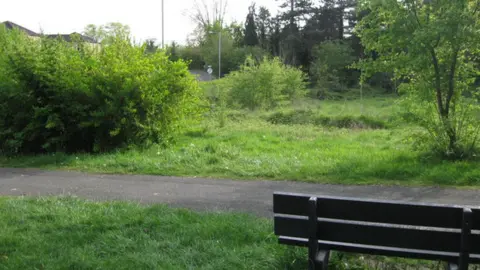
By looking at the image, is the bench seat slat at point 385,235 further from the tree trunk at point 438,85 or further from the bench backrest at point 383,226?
the tree trunk at point 438,85

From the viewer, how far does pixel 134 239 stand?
16.4 feet

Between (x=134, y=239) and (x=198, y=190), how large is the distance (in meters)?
2.89

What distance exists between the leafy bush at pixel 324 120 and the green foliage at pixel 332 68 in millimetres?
22181

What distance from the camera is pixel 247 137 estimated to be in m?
13.9

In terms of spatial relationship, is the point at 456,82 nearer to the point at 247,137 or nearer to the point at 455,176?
the point at 455,176

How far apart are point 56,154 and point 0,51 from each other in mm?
4516

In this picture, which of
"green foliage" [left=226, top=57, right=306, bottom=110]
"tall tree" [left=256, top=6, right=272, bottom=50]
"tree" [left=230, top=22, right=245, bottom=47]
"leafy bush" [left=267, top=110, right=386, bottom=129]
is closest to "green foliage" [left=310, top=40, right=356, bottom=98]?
"tall tree" [left=256, top=6, right=272, bottom=50]

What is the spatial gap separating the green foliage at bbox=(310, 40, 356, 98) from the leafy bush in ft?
72.8

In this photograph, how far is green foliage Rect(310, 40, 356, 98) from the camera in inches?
1745

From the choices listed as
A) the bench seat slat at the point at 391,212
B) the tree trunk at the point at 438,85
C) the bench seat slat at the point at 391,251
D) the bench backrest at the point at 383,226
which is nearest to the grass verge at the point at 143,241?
the bench seat slat at the point at 391,251

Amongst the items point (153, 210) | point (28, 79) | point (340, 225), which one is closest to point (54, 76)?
point (28, 79)

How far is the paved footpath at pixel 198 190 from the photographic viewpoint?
277 inches

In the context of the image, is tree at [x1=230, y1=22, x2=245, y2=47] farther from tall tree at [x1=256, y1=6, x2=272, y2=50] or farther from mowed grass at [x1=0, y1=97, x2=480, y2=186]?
mowed grass at [x1=0, y1=97, x2=480, y2=186]

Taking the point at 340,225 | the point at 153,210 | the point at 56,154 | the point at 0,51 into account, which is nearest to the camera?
the point at 340,225
